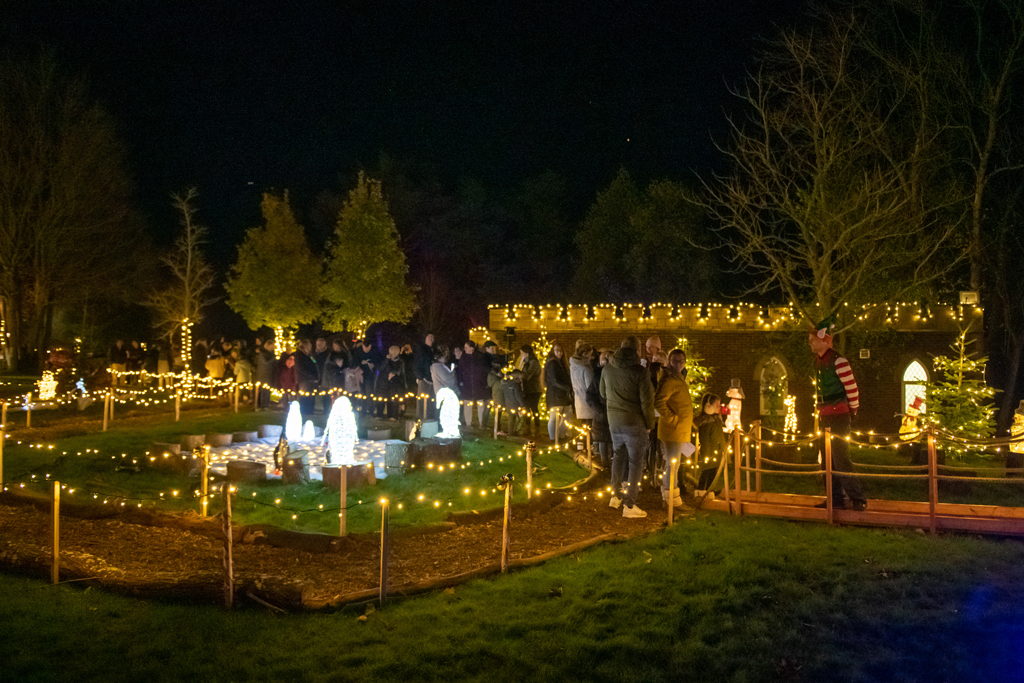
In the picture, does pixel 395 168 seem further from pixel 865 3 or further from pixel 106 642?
pixel 106 642

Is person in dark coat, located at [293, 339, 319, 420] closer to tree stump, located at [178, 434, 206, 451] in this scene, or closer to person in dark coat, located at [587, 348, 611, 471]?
tree stump, located at [178, 434, 206, 451]

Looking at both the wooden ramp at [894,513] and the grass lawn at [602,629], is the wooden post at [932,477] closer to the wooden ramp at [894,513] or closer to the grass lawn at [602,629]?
the wooden ramp at [894,513]

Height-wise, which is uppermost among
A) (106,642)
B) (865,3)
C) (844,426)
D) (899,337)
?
(865,3)

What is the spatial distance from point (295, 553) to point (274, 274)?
1071 inches

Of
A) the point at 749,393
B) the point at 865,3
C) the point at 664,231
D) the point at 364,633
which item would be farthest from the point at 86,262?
the point at 364,633

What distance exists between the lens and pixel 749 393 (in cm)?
2539

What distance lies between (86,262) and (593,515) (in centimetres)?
2841

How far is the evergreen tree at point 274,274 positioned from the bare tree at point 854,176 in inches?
773

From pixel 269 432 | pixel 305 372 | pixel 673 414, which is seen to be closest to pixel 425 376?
pixel 305 372

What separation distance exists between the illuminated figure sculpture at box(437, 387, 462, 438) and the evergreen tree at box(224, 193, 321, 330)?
69.4 feet

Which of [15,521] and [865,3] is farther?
[865,3]

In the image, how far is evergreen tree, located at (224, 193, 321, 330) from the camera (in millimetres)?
33625

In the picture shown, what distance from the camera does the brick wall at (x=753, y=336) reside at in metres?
23.4

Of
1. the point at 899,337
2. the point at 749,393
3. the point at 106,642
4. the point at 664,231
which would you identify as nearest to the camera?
the point at 106,642
